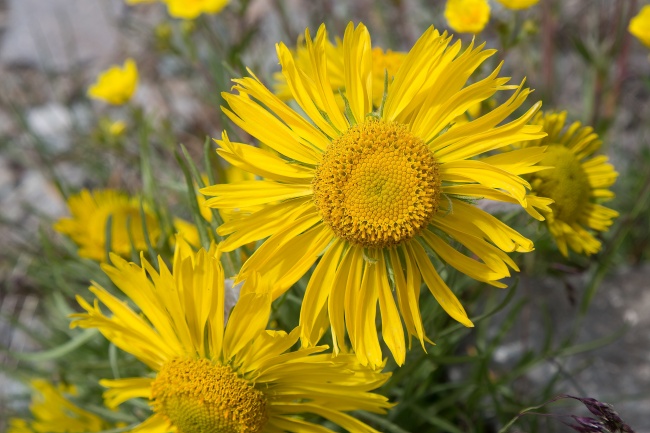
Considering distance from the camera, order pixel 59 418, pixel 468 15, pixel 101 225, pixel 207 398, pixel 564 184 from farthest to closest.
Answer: pixel 101 225 → pixel 59 418 → pixel 468 15 → pixel 564 184 → pixel 207 398

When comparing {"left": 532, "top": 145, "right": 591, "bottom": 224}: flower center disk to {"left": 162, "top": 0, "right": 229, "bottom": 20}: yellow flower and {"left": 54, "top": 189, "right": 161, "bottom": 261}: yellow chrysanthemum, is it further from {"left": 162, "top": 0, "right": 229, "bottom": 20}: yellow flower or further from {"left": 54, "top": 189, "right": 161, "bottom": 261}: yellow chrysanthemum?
{"left": 162, "top": 0, "right": 229, "bottom": 20}: yellow flower

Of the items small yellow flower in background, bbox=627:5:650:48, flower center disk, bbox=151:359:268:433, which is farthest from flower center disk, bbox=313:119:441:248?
small yellow flower in background, bbox=627:5:650:48

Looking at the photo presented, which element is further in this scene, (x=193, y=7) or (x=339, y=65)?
(x=193, y=7)

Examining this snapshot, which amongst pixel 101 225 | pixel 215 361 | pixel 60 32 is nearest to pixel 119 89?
pixel 101 225

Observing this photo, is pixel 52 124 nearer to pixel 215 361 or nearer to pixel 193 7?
pixel 193 7

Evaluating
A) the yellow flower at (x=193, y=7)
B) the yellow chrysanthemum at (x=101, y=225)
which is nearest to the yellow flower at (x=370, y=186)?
the yellow chrysanthemum at (x=101, y=225)

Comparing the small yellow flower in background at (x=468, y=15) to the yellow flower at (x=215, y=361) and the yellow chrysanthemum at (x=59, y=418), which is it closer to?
the yellow flower at (x=215, y=361)

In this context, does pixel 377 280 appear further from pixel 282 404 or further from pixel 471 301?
pixel 471 301

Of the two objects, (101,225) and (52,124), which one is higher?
(52,124)
